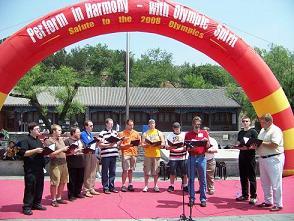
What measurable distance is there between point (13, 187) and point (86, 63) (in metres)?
66.2

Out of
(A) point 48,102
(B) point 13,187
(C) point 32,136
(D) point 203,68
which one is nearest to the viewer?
(C) point 32,136

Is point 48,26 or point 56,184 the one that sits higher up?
point 48,26

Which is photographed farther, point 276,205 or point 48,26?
point 48,26

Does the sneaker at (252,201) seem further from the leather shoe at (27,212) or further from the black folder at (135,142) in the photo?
the leather shoe at (27,212)

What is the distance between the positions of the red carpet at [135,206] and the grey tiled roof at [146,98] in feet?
86.6

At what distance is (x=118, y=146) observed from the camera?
9.18 m

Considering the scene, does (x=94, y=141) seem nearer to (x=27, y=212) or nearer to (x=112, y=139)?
(x=112, y=139)

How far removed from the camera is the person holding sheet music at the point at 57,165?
7.49 meters

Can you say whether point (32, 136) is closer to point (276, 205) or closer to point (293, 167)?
point (276, 205)

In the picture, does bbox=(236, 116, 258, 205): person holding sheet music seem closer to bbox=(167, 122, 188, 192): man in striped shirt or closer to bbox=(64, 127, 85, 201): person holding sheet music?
bbox=(167, 122, 188, 192): man in striped shirt

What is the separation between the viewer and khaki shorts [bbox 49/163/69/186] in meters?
7.50

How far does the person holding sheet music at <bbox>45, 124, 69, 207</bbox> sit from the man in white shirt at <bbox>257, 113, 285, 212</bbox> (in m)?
3.89

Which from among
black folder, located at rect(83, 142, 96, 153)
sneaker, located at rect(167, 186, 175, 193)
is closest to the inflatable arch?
black folder, located at rect(83, 142, 96, 153)

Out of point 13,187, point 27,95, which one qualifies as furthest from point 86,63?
point 13,187
